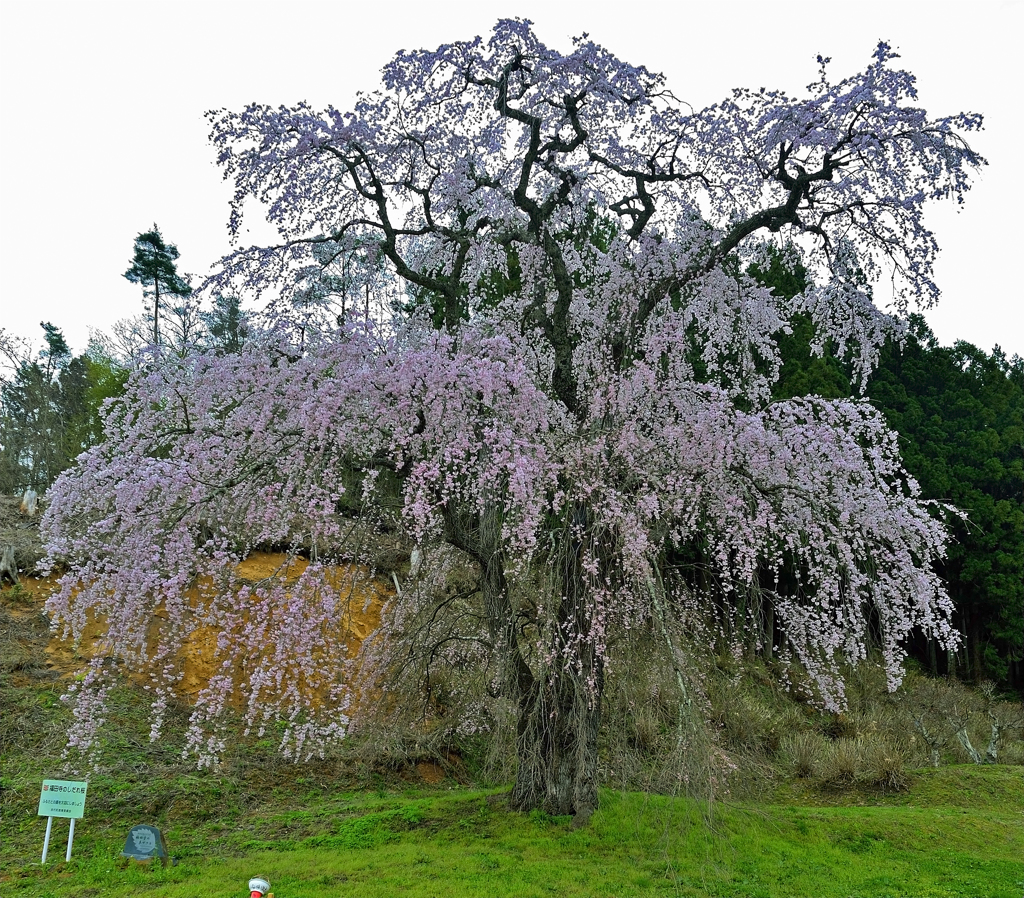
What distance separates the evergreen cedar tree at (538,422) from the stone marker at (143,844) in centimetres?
69

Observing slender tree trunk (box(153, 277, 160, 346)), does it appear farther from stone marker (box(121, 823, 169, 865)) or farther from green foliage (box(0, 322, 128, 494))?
stone marker (box(121, 823, 169, 865))

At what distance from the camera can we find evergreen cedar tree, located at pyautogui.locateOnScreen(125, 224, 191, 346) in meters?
18.1

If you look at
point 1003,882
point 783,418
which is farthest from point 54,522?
point 1003,882

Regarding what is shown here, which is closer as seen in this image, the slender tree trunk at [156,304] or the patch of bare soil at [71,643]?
the patch of bare soil at [71,643]

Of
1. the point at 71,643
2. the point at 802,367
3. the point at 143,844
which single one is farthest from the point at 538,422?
the point at 802,367

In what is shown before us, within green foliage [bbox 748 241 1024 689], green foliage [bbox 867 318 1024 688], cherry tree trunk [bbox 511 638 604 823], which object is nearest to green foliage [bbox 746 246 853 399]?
green foliage [bbox 748 241 1024 689]

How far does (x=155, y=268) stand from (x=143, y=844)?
1660 cm

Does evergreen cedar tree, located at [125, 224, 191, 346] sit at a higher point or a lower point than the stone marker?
higher

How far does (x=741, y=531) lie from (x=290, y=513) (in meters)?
3.19

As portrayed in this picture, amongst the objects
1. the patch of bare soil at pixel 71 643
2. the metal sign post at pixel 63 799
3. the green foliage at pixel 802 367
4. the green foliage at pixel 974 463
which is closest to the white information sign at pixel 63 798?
the metal sign post at pixel 63 799

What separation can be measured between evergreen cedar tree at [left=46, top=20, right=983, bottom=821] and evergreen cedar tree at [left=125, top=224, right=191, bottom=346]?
1344cm

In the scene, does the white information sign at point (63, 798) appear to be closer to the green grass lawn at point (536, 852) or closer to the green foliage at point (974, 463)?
the green grass lawn at point (536, 852)

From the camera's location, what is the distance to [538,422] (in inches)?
189

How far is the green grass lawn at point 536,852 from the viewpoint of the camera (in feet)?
16.3
